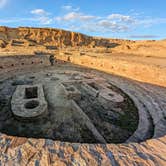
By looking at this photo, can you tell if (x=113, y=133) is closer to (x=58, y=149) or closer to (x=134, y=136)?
(x=134, y=136)

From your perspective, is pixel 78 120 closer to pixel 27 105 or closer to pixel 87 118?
pixel 87 118

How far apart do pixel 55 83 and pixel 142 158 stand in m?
8.47

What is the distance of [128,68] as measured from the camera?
1152cm

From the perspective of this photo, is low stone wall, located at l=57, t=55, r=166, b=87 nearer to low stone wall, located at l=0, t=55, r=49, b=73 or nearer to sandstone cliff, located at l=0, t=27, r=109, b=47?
low stone wall, located at l=0, t=55, r=49, b=73

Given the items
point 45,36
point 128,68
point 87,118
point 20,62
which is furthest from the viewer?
point 45,36

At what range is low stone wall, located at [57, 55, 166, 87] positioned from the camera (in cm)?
913

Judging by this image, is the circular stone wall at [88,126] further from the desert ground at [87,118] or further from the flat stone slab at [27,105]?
the flat stone slab at [27,105]

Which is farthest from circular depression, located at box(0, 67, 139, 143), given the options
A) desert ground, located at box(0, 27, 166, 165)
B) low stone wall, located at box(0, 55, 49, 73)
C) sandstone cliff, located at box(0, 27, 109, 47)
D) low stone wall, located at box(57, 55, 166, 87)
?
sandstone cliff, located at box(0, 27, 109, 47)

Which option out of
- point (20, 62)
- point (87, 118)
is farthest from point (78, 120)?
point (20, 62)

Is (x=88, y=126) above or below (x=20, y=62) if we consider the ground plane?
below

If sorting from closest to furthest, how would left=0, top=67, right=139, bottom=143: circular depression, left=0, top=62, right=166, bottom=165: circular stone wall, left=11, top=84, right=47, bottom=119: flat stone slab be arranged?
left=0, top=62, right=166, bottom=165: circular stone wall
left=0, top=67, right=139, bottom=143: circular depression
left=11, top=84, right=47, bottom=119: flat stone slab

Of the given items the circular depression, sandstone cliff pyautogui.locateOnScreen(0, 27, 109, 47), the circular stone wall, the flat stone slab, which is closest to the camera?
the circular stone wall

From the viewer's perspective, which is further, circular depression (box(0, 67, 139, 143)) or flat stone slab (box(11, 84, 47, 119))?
flat stone slab (box(11, 84, 47, 119))

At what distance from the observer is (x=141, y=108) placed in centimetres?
702
